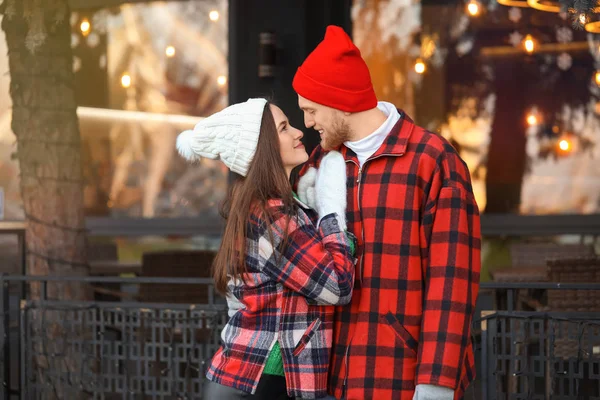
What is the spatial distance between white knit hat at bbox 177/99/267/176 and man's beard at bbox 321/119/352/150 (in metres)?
0.21

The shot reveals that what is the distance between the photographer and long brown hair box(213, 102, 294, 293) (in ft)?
8.24

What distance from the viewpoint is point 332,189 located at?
2.54 m

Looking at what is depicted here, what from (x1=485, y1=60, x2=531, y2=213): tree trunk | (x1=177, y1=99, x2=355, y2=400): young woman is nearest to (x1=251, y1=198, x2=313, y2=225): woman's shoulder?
(x1=177, y1=99, x2=355, y2=400): young woman

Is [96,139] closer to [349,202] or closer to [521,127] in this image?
[521,127]

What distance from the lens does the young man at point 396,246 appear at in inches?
95.6

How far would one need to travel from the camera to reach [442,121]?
9.55 metres

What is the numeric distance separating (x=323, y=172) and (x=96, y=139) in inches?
293

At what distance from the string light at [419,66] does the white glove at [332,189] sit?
722cm

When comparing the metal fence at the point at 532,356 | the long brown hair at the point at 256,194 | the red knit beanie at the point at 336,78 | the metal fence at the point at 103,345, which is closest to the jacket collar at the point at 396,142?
the red knit beanie at the point at 336,78

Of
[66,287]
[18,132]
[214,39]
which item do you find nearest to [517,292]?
[66,287]

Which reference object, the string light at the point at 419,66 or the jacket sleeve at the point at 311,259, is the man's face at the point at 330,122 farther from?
the string light at the point at 419,66

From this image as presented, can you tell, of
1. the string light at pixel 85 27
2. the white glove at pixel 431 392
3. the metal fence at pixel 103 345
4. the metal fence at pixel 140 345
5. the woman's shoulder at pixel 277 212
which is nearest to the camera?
the white glove at pixel 431 392

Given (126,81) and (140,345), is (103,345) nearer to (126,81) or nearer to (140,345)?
(140,345)

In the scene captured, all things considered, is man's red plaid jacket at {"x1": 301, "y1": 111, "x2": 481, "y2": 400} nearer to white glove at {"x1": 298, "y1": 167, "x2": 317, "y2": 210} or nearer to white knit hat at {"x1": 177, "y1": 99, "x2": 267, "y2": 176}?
white glove at {"x1": 298, "y1": 167, "x2": 317, "y2": 210}
